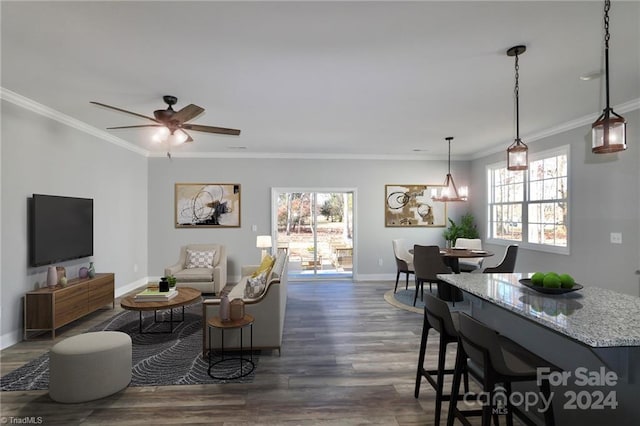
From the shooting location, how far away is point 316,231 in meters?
7.15

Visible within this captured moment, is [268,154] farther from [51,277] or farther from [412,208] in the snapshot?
[51,277]

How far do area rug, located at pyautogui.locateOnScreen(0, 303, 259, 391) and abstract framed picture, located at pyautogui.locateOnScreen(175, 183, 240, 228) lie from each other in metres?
2.84

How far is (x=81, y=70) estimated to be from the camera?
9.73 ft

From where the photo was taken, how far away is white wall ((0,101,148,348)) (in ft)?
11.6

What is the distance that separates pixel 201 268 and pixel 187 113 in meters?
3.46

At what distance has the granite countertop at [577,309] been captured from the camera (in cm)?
140

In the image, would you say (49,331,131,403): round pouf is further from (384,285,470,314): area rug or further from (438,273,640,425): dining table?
(384,285,470,314): area rug

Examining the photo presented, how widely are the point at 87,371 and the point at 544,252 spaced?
5813mm

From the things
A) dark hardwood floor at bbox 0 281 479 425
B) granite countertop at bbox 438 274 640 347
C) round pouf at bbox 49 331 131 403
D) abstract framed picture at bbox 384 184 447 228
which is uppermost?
abstract framed picture at bbox 384 184 447 228

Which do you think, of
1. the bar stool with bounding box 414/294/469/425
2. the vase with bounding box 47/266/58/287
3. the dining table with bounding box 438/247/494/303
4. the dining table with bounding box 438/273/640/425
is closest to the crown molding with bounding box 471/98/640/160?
the dining table with bounding box 438/247/494/303

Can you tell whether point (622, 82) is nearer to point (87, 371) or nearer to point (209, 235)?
point (87, 371)

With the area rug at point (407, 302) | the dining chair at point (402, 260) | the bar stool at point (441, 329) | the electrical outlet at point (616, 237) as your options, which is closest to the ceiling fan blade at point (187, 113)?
the bar stool at point (441, 329)

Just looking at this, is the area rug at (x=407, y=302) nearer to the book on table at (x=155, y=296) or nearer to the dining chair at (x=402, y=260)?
the dining chair at (x=402, y=260)

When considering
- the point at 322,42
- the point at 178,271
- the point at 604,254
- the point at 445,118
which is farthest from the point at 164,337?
the point at 604,254
